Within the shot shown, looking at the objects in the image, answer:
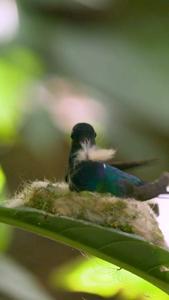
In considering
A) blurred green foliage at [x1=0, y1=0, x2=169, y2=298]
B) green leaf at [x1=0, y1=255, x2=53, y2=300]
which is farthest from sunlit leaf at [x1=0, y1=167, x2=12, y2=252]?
green leaf at [x1=0, y1=255, x2=53, y2=300]

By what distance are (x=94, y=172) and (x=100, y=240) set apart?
0.45ft

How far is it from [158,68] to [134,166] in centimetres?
58

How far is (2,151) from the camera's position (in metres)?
3.52

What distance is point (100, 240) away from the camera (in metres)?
1.38

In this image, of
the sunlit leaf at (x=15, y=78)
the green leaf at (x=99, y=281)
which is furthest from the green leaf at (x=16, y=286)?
the sunlit leaf at (x=15, y=78)

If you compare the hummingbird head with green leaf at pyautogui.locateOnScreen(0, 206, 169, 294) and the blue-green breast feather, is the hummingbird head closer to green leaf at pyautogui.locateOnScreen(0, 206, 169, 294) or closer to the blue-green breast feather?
the blue-green breast feather

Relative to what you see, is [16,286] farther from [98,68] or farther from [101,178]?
[101,178]

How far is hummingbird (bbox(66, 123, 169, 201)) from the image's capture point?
1421mm

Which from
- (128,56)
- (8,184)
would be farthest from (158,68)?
(8,184)

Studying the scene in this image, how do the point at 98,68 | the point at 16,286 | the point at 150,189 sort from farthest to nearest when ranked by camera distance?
the point at 16,286, the point at 98,68, the point at 150,189

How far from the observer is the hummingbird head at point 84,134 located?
1430mm

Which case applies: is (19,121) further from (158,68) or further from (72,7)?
(158,68)

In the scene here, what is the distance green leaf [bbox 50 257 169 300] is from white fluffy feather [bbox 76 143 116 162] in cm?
41

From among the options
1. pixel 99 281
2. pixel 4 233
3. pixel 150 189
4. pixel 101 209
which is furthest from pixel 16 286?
pixel 4 233
